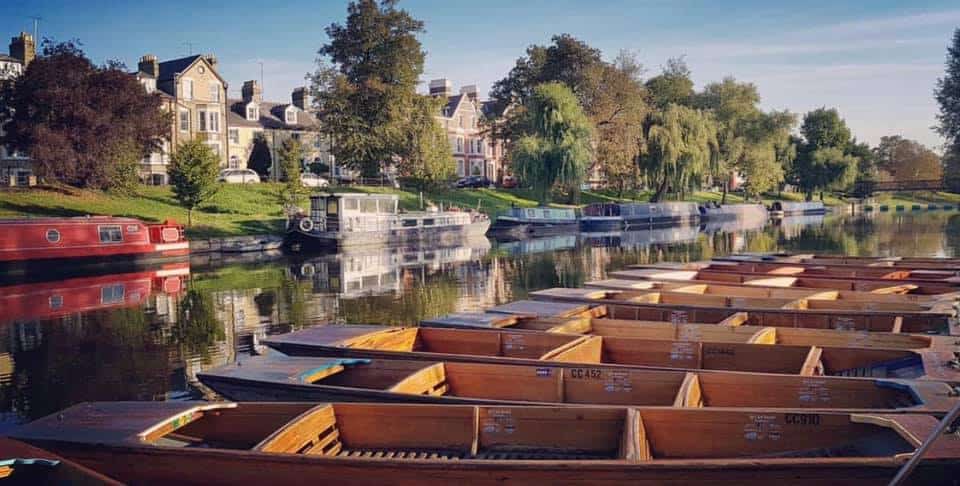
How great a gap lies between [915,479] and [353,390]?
16.5 feet

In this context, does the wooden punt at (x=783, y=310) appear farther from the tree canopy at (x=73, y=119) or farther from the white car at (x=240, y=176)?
the white car at (x=240, y=176)

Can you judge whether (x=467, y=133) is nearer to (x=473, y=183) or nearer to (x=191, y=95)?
(x=473, y=183)

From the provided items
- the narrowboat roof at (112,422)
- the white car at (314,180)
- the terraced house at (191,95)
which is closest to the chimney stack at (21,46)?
the terraced house at (191,95)

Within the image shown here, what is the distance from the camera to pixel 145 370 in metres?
13.1

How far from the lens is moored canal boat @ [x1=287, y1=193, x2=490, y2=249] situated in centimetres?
3909

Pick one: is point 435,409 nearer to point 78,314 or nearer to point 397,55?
point 78,314

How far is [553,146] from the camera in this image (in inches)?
2224

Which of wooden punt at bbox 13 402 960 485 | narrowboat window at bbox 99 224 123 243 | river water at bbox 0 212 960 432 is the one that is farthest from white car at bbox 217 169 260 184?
wooden punt at bbox 13 402 960 485

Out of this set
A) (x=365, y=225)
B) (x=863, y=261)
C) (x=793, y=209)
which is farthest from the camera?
(x=793, y=209)

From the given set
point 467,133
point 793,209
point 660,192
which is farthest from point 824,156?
point 467,133

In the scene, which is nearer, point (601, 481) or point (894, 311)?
point (601, 481)

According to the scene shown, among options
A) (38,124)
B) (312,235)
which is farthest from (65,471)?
(38,124)

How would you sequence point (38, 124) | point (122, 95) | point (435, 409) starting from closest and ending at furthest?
1. point (435, 409)
2. point (38, 124)
3. point (122, 95)

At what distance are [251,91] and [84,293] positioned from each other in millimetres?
49371
